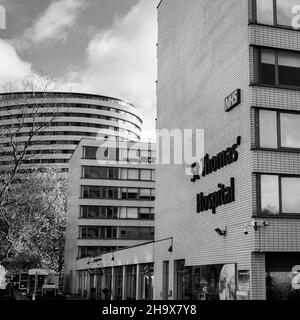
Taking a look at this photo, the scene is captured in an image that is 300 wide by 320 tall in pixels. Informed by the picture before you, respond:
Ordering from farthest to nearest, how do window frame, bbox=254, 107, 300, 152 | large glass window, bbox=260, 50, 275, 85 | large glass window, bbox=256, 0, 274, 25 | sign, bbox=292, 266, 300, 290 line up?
large glass window, bbox=256, 0, 274, 25, large glass window, bbox=260, 50, 275, 85, window frame, bbox=254, 107, 300, 152, sign, bbox=292, 266, 300, 290

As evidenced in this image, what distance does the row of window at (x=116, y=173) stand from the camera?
72188 millimetres

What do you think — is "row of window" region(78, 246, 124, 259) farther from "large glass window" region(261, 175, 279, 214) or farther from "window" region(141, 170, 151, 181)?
"large glass window" region(261, 175, 279, 214)

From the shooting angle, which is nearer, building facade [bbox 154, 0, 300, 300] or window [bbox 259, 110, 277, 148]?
building facade [bbox 154, 0, 300, 300]

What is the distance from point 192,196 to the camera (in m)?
30.2

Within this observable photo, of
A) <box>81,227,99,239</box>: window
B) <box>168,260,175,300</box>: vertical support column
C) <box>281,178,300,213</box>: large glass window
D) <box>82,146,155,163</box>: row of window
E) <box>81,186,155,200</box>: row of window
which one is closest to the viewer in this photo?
<box>281,178,300,213</box>: large glass window

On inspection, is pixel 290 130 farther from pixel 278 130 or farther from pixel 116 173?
pixel 116 173

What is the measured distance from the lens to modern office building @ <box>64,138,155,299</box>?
71.1 meters

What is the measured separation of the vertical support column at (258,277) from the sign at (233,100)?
738 cm

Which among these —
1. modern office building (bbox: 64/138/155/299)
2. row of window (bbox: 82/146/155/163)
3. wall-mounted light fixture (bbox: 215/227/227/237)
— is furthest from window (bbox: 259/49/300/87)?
row of window (bbox: 82/146/155/163)

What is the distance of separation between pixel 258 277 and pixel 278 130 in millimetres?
6866

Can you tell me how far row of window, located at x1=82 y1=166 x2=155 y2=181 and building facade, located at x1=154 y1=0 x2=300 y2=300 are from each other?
4153 centimetres
